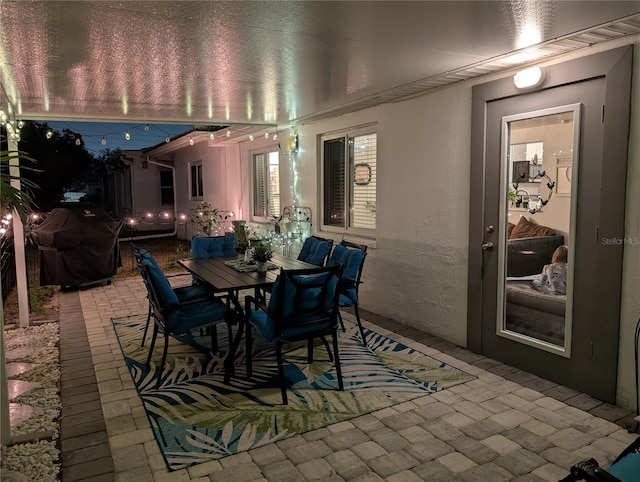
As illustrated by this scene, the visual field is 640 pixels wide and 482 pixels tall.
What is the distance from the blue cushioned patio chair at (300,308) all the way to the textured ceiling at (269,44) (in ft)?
5.01

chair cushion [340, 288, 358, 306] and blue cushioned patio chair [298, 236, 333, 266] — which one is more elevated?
blue cushioned patio chair [298, 236, 333, 266]

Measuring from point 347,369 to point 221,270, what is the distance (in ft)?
4.85

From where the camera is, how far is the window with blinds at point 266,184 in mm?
8172

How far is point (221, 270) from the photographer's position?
4.23 metres

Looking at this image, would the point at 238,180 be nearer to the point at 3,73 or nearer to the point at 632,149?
the point at 3,73

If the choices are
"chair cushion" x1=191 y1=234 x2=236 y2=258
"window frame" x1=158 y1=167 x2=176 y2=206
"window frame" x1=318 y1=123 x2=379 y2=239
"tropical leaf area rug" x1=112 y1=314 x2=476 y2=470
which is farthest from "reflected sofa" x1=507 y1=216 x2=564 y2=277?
"window frame" x1=158 y1=167 x2=176 y2=206

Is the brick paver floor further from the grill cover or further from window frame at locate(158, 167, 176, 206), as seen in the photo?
window frame at locate(158, 167, 176, 206)

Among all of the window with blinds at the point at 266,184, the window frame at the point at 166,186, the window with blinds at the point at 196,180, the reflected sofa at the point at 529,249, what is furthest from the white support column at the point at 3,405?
the window frame at the point at 166,186

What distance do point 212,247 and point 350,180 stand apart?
204 cm

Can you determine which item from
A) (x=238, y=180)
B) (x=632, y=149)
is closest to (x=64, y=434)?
(x=632, y=149)

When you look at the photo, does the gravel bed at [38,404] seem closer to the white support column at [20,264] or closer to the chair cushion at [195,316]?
the white support column at [20,264]

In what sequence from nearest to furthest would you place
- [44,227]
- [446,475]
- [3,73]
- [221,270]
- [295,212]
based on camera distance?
[446,475]
[3,73]
[221,270]
[44,227]
[295,212]

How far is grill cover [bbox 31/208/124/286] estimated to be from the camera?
652cm

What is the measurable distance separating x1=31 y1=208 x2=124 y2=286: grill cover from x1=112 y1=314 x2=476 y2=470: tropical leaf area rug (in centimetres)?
272
